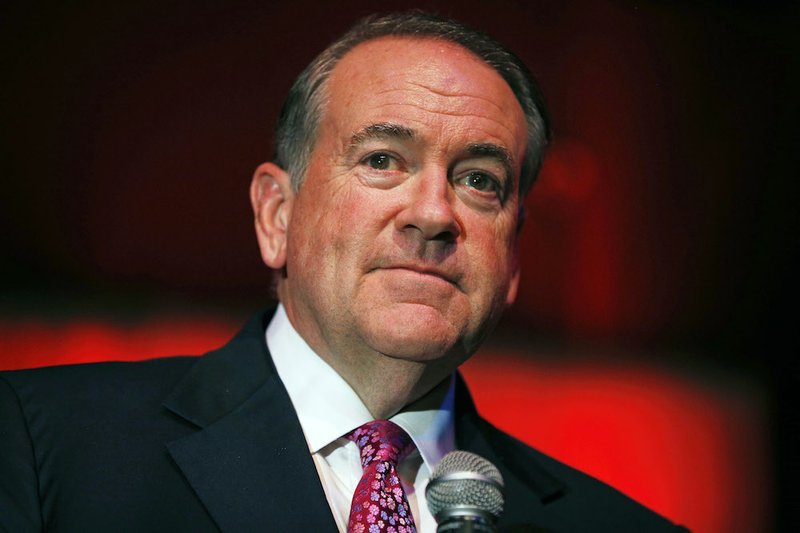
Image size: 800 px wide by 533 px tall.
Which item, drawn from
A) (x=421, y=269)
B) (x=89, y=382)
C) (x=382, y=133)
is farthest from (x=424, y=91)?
(x=89, y=382)

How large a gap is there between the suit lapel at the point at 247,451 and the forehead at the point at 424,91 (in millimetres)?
619

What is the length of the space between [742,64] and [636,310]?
0.92 meters

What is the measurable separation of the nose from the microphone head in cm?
63

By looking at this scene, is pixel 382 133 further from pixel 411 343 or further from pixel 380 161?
pixel 411 343

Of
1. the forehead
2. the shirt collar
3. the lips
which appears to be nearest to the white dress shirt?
the shirt collar

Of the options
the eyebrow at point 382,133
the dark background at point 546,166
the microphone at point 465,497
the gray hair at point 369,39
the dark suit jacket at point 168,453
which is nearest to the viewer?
the microphone at point 465,497

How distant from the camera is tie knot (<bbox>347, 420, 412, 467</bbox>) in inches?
88.4

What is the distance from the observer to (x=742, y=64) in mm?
3688

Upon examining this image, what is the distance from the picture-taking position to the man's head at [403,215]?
7.32 ft

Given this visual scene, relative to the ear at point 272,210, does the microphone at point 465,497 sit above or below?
below

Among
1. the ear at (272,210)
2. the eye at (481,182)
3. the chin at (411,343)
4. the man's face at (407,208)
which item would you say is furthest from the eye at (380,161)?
the chin at (411,343)

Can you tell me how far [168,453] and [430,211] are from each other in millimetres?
720

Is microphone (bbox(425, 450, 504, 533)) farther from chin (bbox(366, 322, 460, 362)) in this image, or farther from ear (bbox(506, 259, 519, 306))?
ear (bbox(506, 259, 519, 306))

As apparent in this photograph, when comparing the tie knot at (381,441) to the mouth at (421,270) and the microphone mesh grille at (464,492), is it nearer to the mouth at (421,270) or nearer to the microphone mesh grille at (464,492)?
the mouth at (421,270)
